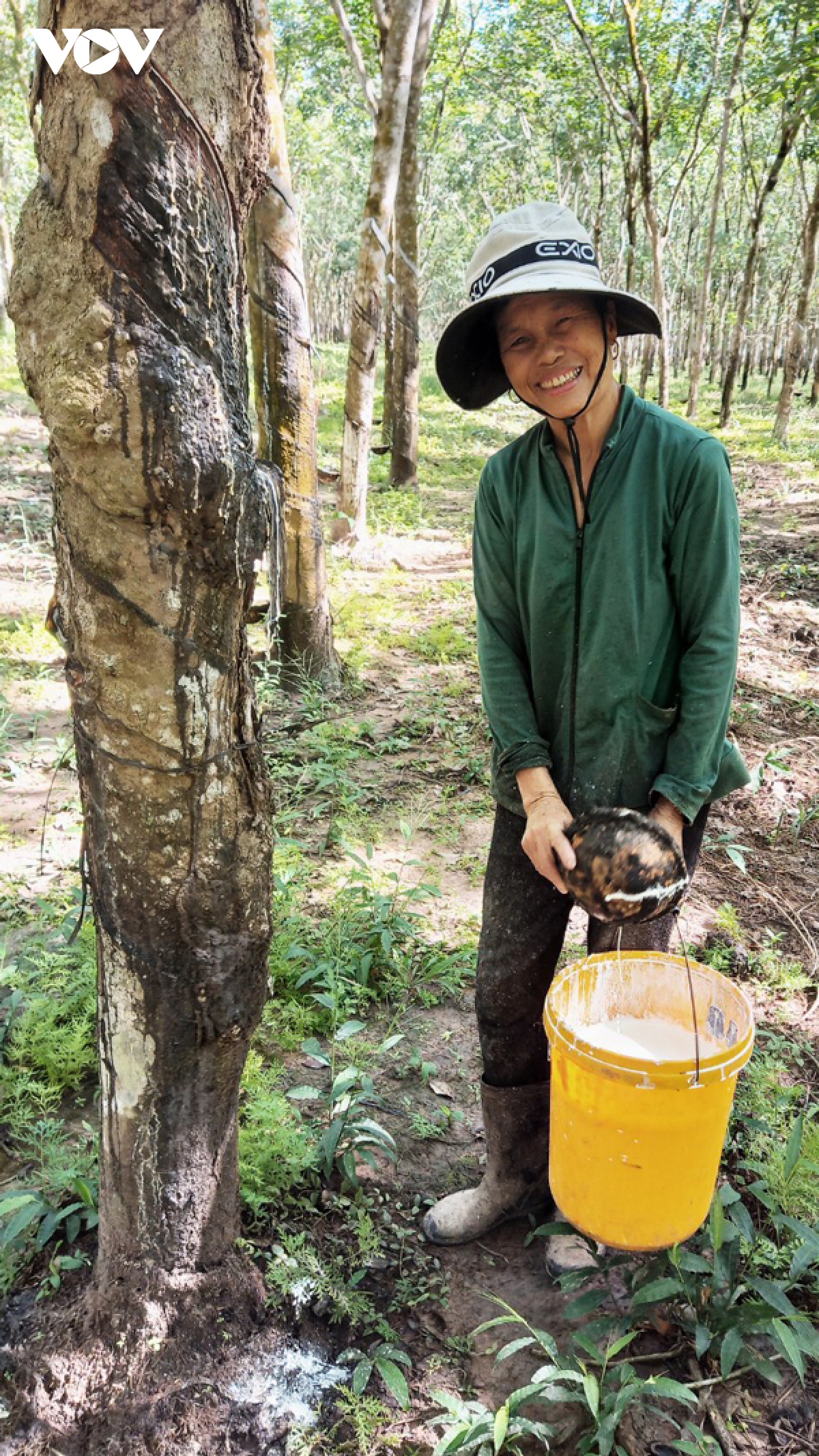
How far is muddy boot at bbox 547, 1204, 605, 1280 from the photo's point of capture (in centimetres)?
211

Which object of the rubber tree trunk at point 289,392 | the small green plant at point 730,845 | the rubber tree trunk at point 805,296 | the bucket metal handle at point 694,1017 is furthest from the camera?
the rubber tree trunk at point 805,296

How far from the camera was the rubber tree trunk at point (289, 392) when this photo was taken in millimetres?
4672

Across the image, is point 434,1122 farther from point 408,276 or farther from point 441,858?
point 408,276

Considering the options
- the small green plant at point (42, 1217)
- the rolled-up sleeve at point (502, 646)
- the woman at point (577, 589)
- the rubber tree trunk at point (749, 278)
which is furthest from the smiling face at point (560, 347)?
the rubber tree trunk at point (749, 278)

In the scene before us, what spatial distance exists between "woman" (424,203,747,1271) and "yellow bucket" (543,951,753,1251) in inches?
7.6

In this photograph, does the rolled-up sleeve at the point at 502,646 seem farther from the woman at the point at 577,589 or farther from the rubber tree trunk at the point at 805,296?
the rubber tree trunk at the point at 805,296

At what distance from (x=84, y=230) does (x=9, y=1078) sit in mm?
2120

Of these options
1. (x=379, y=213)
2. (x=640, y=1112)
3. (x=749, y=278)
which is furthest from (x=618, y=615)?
(x=749, y=278)

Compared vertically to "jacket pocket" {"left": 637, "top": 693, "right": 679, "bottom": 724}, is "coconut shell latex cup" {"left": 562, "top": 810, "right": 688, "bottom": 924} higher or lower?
lower

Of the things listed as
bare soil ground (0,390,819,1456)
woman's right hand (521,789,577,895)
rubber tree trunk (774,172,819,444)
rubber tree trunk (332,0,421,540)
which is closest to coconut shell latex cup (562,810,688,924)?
woman's right hand (521,789,577,895)

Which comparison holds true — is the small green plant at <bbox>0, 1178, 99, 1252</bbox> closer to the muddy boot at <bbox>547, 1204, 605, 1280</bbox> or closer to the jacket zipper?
the muddy boot at <bbox>547, 1204, 605, 1280</bbox>

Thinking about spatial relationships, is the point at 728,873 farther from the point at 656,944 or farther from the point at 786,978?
the point at 656,944

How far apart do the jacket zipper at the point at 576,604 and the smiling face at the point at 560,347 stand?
12 centimetres

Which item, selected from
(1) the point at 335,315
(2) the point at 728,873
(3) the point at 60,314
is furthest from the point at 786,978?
(1) the point at 335,315
